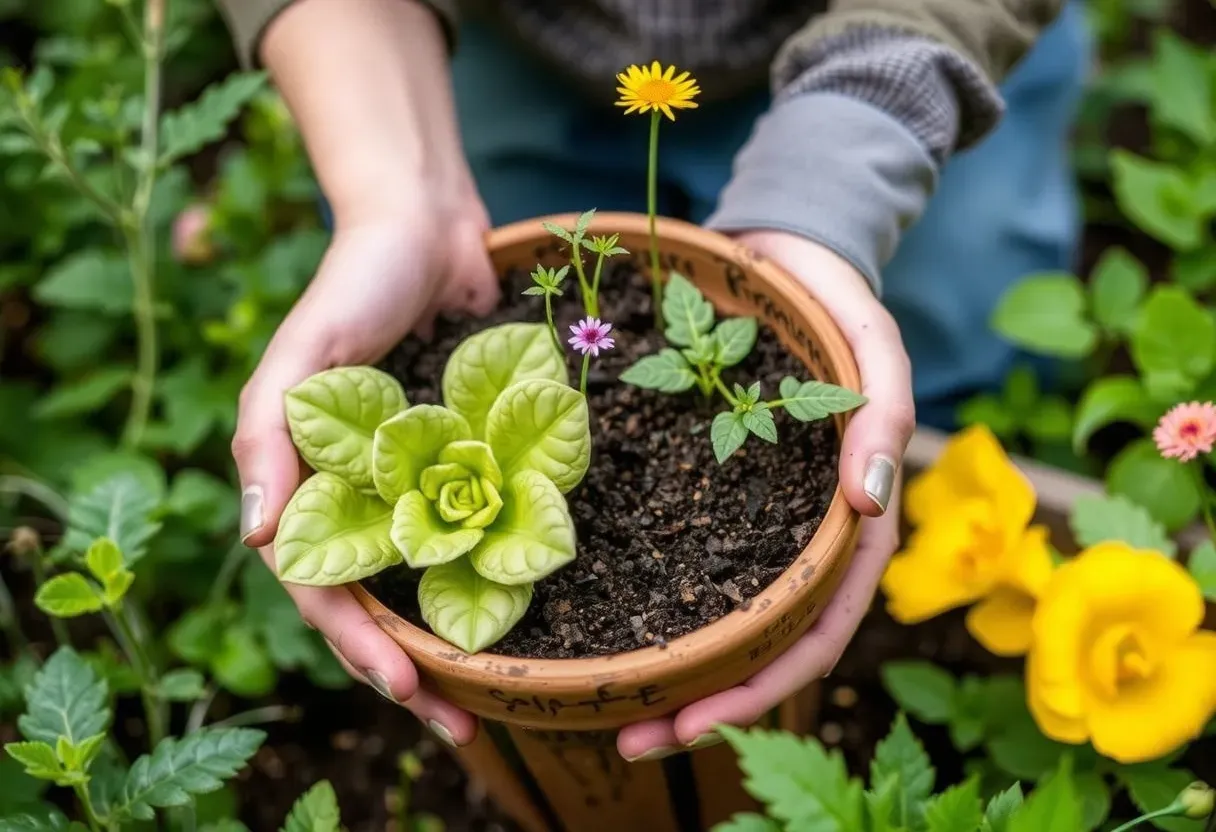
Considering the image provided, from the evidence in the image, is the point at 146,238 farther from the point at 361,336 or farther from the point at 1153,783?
the point at 1153,783

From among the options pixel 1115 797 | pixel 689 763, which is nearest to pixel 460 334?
pixel 689 763

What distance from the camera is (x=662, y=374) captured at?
3.13 feet

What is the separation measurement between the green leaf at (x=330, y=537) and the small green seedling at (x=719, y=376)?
226 millimetres

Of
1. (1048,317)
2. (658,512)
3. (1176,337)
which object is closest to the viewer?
(658,512)

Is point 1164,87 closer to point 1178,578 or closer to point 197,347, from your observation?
point 1178,578

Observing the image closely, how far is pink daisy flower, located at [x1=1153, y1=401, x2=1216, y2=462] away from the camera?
0.98m

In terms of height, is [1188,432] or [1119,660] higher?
[1188,432]

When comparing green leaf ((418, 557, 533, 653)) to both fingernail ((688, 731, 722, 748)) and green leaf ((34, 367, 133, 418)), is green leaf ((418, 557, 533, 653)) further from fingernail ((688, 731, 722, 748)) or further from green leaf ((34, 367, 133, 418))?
green leaf ((34, 367, 133, 418))

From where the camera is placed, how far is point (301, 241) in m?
1.46

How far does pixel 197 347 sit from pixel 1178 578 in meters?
1.15

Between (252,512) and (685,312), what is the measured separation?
378 mm

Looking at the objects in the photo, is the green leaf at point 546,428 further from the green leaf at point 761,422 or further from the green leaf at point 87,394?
the green leaf at point 87,394

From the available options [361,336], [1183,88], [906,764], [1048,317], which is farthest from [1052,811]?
[1183,88]

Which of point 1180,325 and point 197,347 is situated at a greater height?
point 1180,325
